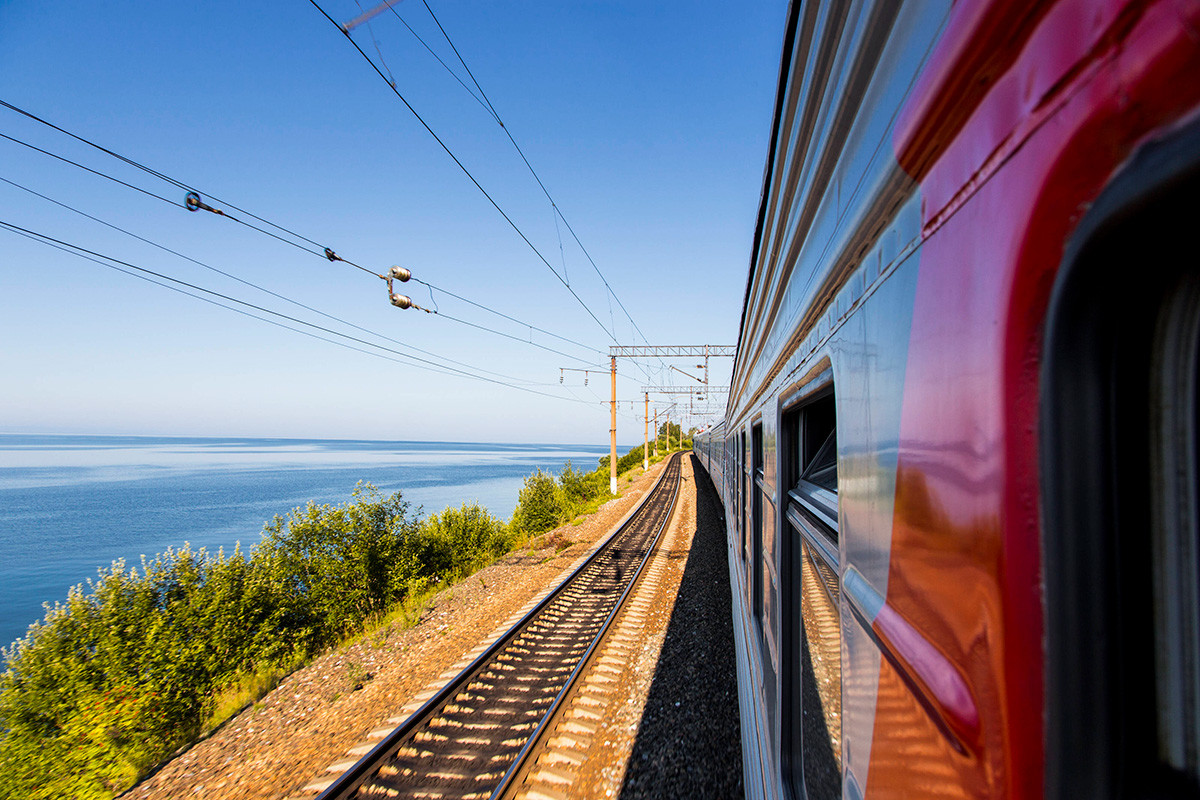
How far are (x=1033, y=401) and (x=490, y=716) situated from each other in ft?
18.5

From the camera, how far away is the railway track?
4035 millimetres

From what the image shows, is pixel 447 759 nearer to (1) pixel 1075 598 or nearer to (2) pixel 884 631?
(2) pixel 884 631

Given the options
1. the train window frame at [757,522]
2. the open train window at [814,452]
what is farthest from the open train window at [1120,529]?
the train window frame at [757,522]

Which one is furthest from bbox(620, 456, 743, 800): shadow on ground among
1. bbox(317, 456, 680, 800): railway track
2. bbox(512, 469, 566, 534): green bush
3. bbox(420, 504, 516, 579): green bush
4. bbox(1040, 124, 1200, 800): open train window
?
bbox(512, 469, 566, 534): green bush

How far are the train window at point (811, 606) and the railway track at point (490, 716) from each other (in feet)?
9.67

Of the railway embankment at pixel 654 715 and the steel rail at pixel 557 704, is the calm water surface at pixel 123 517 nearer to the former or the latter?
the steel rail at pixel 557 704

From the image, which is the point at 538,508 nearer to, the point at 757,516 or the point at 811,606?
the point at 757,516

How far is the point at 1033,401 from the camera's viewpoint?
0.49 meters

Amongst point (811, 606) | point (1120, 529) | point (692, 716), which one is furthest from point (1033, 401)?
point (692, 716)

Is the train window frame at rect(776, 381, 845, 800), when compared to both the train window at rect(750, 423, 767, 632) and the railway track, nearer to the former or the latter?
the train window at rect(750, 423, 767, 632)

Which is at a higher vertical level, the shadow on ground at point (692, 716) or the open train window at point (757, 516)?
the open train window at point (757, 516)

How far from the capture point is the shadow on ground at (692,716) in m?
4.08

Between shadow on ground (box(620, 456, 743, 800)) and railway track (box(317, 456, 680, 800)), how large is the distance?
0.92 m

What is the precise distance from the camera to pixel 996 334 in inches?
21.4
